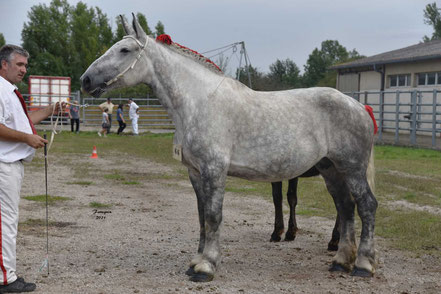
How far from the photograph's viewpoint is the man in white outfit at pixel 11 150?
440 centimetres

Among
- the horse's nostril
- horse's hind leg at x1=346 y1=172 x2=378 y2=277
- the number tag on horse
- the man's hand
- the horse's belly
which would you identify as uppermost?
the horse's nostril

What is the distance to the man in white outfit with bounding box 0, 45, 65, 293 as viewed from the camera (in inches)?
173

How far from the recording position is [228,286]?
4793 millimetres

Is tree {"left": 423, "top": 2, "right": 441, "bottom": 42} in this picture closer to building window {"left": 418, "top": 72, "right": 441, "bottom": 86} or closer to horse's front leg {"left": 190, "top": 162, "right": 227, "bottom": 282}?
building window {"left": 418, "top": 72, "right": 441, "bottom": 86}

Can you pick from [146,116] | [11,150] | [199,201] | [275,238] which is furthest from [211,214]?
[146,116]

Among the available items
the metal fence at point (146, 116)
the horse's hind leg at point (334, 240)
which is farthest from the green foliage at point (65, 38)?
the horse's hind leg at point (334, 240)

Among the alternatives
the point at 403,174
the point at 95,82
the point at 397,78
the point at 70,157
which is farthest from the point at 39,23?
the point at 95,82

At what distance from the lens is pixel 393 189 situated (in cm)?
1059

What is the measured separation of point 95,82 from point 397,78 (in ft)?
89.2

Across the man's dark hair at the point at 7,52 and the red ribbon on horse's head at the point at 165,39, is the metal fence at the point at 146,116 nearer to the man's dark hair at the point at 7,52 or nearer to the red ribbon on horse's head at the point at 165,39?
the red ribbon on horse's head at the point at 165,39

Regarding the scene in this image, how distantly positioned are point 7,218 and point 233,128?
6.99 feet

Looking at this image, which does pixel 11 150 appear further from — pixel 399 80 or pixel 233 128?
pixel 399 80

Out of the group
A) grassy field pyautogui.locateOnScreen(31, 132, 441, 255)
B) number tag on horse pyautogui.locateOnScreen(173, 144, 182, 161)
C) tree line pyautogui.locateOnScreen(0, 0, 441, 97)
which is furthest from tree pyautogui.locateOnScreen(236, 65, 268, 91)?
tree line pyautogui.locateOnScreen(0, 0, 441, 97)

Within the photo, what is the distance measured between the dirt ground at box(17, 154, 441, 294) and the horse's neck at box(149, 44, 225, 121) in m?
1.59
